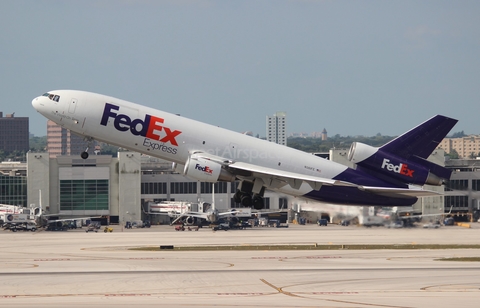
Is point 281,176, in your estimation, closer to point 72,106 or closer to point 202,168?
point 202,168

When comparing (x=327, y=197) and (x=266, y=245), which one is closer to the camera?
(x=327, y=197)

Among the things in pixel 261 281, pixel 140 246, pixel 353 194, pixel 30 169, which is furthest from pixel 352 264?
pixel 30 169

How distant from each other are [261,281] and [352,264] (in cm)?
1286

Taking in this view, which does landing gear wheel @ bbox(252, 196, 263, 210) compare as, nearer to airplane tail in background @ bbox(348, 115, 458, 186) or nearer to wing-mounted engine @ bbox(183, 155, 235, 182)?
wing-mounted engine @ bbox(183, 155, 235, 182)

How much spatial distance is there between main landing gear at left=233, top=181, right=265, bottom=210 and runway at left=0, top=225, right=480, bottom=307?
4566 millimetres

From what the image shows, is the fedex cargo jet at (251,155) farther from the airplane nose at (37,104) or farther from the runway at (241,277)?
the runway at (241,277)

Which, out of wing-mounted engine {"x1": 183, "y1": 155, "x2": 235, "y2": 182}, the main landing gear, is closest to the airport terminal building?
the main landing gear

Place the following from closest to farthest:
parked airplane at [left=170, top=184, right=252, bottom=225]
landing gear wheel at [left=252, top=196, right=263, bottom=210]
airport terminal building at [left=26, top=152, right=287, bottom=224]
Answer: landing gear wheel at [left=252, top=196, right=263, bottom=210]
parked airplane at [left=170, top=184, right=252, bottom=225]
airport terminal building at [left=26, top=152, right=287, bottom=224]

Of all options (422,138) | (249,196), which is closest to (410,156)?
(422,138)

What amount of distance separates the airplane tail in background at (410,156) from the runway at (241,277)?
22.9 feet

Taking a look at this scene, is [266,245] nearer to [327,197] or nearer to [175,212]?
[327,197]

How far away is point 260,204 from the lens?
218 feet

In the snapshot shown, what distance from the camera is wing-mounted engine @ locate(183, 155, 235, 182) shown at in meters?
62.0

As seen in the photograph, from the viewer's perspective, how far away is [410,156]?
66.9 m
